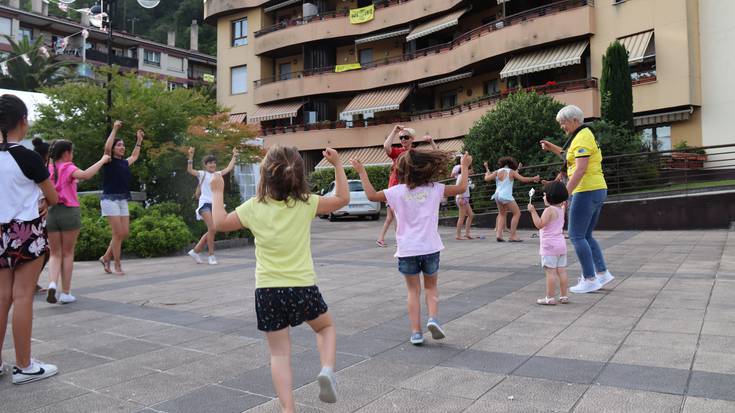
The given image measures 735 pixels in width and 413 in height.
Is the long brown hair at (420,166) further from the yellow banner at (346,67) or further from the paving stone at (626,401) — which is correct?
the yellow banner at (346,67)

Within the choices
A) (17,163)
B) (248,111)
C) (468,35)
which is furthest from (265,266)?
(248,111)

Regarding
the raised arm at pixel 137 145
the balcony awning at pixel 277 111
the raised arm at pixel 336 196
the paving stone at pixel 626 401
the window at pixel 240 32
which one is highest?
the window at pixel 240 32

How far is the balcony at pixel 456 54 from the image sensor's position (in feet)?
75.2

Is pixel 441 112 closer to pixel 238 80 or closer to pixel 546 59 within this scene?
pixel 546 59

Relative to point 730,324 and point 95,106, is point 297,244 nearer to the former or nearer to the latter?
point 730,324

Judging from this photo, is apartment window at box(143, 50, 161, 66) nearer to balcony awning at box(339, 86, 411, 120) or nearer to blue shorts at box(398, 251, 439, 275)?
balcony awning at box(339, 86, 411, 120)

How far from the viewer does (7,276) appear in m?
3.69

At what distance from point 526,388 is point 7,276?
342cm

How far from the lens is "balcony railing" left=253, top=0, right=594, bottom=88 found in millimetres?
23078

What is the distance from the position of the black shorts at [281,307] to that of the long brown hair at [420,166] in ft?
5.42

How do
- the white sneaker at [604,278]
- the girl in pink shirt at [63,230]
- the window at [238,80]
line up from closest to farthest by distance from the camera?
the girl in pink shirt at [63,230] → the white sneaker at [604,278] → the window at [238,80]

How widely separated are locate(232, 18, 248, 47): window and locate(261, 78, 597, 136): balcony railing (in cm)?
709

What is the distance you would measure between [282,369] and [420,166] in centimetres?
198

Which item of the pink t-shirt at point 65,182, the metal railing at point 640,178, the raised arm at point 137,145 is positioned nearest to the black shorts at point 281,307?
the pink t-shirt at point 65,182
